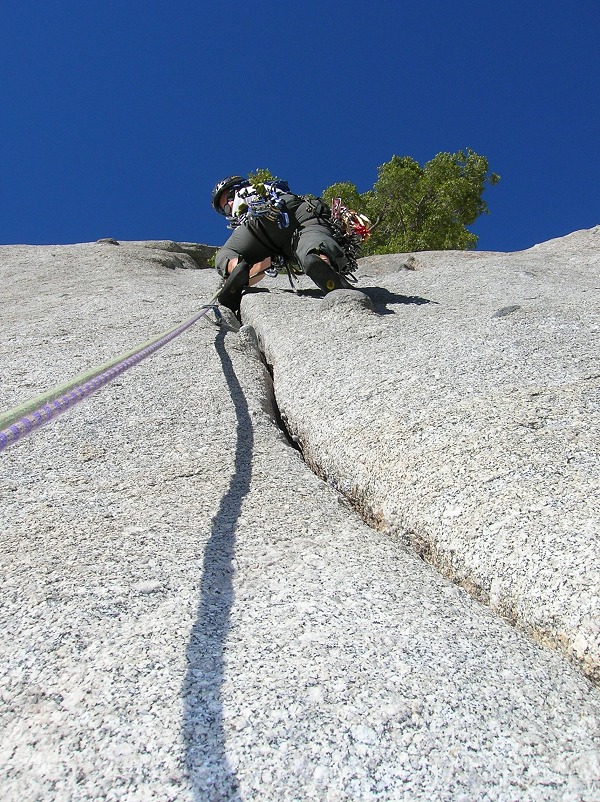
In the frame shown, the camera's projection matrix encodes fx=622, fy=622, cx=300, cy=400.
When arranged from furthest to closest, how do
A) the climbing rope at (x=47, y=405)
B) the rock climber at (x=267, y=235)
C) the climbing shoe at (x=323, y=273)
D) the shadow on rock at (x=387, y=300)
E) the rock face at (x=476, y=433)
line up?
the rock climber at (x=267, y=235) → the climbing shoe at (x=323, y=273) → the shadow on rock at (x=387, y=300) → the rock face at (x=476, y=433) → the climbing rope at (x=47, y=405)

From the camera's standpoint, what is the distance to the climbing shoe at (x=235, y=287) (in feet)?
23.3

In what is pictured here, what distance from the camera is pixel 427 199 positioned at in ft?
78.9

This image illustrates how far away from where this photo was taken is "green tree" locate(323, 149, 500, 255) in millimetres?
23547

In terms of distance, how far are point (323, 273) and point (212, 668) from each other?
5.19m

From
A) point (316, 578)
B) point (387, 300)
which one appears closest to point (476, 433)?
point (316, 578)

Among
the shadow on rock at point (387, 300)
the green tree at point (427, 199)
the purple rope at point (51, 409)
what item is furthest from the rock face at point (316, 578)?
the green tree at point (427, 199)

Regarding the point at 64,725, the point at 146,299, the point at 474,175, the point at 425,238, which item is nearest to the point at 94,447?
the point at 64,725

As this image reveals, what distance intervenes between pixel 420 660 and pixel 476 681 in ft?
0.52

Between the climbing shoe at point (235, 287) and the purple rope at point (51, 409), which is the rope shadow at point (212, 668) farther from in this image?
the climbing shoe at point (235, 287)

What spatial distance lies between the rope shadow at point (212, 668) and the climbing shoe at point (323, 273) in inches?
155

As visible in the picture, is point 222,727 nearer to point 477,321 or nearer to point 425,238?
point 477,321

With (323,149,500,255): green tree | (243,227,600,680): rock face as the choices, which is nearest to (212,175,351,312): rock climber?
(243,227,600,680): rock face

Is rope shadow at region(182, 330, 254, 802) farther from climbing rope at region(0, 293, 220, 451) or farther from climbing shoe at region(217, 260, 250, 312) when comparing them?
climbing shoe at region(217, 260, 250, 312)

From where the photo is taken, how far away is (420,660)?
1.77 m
